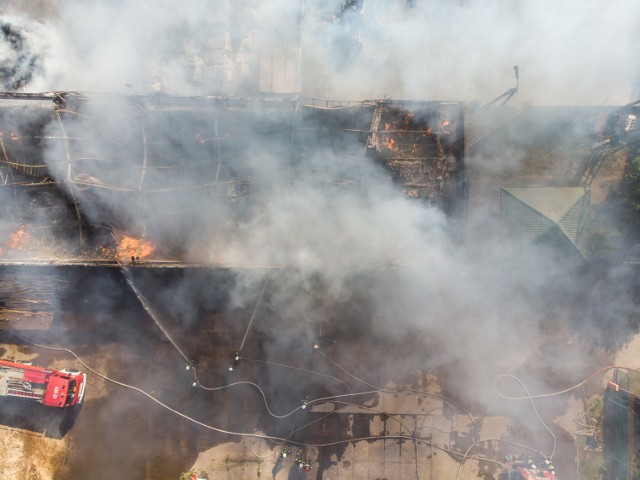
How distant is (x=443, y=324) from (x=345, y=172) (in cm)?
442

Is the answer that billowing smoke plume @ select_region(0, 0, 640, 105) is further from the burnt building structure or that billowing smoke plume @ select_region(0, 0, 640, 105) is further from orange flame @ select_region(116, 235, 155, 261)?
orange flame @ select_region(116, 235, 155, 261)

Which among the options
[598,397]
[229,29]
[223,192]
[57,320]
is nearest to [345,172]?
[223,192]

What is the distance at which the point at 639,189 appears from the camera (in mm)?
8055

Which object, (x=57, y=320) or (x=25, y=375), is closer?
(x=25, y=375)

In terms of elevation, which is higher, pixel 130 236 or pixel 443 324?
pixel 130 236

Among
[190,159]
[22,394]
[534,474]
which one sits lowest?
[534,474]

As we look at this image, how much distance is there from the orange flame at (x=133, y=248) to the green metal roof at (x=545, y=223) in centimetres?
811

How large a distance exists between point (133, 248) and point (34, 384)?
12.4ft

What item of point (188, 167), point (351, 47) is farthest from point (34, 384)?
point (351, 47)

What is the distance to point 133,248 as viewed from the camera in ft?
26.4

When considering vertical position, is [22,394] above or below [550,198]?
below

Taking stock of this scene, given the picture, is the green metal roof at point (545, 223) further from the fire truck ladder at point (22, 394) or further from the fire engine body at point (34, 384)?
the fire truck ladder at point (22, 394)

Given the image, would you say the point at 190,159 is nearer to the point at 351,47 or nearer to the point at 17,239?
the point at 17,239

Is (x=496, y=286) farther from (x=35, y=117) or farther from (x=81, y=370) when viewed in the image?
(x=35, y=117)
